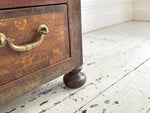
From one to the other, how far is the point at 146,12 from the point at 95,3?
99 centimetres

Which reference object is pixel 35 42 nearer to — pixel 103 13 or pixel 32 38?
pixel 32 38

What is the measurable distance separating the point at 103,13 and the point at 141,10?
81 centimetres

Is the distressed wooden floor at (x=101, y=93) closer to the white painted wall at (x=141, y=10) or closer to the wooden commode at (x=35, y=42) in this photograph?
the wooden commode at (x=35, y=42)

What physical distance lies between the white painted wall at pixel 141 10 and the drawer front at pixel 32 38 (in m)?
2.22

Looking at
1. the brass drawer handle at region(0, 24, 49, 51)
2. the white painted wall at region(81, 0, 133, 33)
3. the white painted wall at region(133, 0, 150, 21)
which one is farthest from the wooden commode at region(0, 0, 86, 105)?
the white painted wall at region(133, 0, 150, 21)

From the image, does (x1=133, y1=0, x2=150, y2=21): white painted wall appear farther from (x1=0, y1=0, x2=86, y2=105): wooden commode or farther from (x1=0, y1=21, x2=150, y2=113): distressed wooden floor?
(x1=0, y1=0, x2=86, y2=105): wooden commode

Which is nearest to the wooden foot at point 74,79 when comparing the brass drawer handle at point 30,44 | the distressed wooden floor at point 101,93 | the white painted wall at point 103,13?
the distressed wooden floor at point 101,93

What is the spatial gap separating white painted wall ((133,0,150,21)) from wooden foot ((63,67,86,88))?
7.06ft

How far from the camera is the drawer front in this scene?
443 mm

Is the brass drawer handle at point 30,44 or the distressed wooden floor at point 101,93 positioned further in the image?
the distressed wooden floor at point 101,93

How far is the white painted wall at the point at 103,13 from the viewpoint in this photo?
5.90 ft

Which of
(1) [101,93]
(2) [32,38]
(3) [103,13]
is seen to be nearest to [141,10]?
(3) [103,13]

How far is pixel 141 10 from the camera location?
250 cm

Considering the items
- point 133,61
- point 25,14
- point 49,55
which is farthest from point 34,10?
point 133,61
